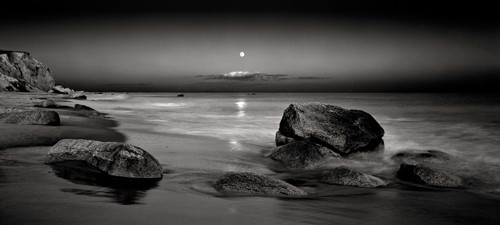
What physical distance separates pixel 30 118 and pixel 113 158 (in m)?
7.29

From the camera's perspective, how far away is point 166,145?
1196 cm

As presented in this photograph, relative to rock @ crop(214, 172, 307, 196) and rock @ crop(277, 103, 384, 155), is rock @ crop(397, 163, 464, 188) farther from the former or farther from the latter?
rock @ crop(214, 172, 307, 196)

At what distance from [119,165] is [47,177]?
4.01ft

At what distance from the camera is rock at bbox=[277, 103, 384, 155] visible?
10.8 metres

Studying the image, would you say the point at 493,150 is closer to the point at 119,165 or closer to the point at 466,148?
the point at 466,148

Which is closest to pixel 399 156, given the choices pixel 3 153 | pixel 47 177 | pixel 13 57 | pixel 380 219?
pixel 380 219

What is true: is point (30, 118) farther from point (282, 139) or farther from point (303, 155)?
point (303, 155)

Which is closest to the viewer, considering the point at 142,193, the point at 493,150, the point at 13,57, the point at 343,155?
the point at 142,193

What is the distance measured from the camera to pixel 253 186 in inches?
251

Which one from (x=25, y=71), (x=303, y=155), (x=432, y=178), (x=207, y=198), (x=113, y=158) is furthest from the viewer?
(x=25, y=71)

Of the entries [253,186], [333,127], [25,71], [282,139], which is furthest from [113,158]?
[25,71]

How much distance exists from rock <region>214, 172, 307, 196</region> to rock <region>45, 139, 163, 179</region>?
1.52m

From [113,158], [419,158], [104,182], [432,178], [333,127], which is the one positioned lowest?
[419,158]

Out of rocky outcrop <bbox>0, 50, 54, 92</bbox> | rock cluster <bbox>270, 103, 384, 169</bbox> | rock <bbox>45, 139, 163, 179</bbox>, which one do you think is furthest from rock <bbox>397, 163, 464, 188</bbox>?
rocky outcrop <bbox>0, 50, 54, 92</bbox>
